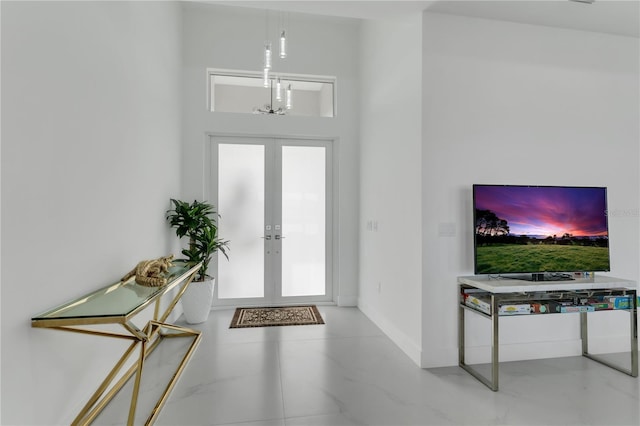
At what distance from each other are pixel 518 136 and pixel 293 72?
2930 millimetres

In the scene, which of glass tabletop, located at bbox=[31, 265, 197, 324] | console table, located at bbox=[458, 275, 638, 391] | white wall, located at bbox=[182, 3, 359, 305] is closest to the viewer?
glass tabletop, located at bbox=[31, 265, 197, 324]

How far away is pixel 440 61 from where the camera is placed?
278 cm

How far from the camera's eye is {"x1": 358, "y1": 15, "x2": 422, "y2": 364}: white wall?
2.87 metres

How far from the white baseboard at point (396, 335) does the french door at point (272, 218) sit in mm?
895

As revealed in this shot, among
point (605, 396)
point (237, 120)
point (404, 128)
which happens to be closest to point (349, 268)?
point (404, 128)

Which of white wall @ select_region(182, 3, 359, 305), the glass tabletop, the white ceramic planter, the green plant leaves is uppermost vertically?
white wall @ select_region(182, 3, 359, 305)

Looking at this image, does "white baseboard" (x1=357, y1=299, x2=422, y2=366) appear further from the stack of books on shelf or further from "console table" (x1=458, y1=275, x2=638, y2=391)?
the stack of books on shelf

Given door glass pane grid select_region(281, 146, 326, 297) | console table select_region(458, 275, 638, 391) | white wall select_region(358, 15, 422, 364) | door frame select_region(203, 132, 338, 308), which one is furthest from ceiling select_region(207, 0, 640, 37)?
console table select_region(458, 275, 638, 391)

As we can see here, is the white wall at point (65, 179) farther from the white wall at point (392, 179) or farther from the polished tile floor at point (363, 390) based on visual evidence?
the white wall at point (392, 179)

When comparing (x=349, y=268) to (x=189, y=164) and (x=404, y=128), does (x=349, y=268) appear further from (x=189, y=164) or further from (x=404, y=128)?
(x=189, y=164)

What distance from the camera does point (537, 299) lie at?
8.13 ft

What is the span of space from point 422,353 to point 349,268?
1.94 m

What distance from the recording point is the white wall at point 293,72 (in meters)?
4.22

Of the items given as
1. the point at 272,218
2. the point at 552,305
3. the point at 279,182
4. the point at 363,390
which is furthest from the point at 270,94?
the point at 552,305
